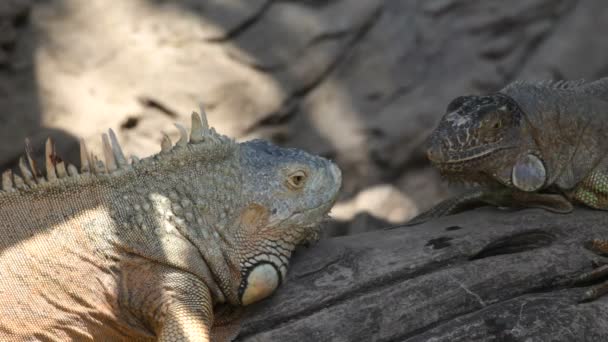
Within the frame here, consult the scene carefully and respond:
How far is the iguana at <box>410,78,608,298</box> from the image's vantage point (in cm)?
424

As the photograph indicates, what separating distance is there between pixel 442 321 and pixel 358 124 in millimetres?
4001

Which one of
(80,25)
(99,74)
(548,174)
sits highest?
(80,25)

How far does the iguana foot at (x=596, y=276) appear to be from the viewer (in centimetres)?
359

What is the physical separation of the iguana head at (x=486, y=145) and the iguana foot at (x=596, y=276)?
1.64 ft

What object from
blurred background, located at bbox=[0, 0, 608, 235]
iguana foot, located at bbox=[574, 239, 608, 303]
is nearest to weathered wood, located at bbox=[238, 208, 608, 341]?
iguana foot, located at bbox=[574, 239, 608, 303]

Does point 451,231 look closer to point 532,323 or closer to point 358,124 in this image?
point 532,323

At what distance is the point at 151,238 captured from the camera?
333 cm

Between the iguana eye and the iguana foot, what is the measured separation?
1292 mm

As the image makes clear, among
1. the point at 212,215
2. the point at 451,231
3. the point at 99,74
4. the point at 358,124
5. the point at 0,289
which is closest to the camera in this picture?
the point at 0,289

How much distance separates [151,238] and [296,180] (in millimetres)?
653

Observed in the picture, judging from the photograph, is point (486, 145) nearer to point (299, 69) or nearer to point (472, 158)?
point (472, 158)

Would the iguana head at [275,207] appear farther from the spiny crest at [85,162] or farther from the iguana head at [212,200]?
the spiny crest at [85,162]

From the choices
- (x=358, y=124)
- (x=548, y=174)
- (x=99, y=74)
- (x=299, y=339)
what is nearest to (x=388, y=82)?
(x=358, y=124)

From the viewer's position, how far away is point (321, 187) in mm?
3566
